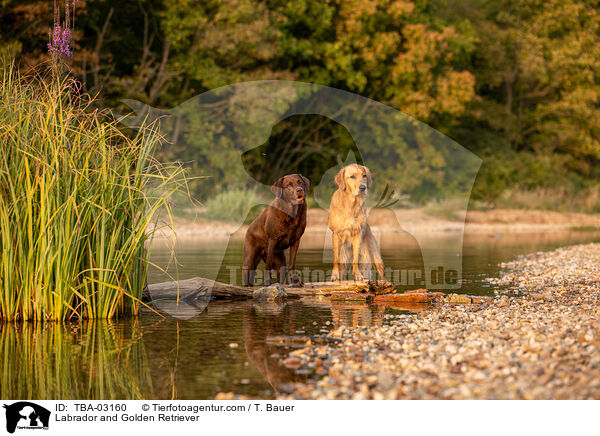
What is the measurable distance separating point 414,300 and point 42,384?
16.4 ft

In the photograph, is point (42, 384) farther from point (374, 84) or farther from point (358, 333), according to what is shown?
point (374, 84)

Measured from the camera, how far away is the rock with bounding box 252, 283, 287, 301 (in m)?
9.04

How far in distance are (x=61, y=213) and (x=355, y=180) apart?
390cm

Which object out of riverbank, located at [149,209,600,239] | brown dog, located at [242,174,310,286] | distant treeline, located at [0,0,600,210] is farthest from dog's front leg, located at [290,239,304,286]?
riverbank, located at [149,209,600,239]

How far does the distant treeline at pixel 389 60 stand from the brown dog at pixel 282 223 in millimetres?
13817

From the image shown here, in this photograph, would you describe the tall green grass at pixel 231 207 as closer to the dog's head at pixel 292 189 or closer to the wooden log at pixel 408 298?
the dog's head at pixel 292 189

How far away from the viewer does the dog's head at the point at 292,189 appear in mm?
9203

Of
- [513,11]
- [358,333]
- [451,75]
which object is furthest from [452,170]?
[358,333]

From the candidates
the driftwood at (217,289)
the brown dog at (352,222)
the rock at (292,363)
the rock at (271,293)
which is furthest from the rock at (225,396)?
the brown dog at (352,222)
